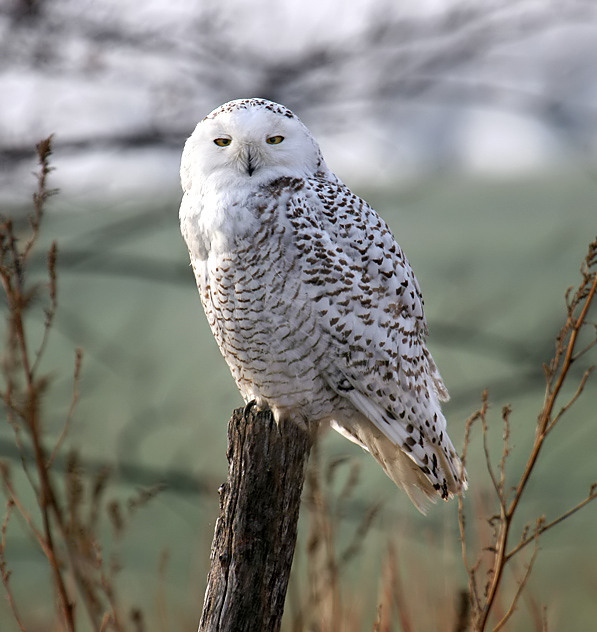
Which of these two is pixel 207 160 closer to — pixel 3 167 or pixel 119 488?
pixel 3 167

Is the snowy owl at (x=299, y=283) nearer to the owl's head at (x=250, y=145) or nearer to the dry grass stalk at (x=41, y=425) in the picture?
the owl's head at (x=250, y=145)

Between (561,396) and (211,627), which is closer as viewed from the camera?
(211,627)

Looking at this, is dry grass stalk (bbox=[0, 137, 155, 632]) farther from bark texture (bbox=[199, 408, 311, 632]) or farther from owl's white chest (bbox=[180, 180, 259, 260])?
owl's white chest (bbox=[180, 180, 259, 260])

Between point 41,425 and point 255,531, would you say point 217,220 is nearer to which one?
point 255,531

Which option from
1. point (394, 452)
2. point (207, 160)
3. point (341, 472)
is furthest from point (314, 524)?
point (341, 472)

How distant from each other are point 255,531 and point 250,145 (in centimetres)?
97

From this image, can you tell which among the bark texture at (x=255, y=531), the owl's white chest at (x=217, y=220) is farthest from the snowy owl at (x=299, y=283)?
the bark texture at (x=255, y=531)

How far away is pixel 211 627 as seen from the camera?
5.88 feet

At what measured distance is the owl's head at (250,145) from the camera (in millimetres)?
1963

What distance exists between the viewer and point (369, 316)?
204 centimetres

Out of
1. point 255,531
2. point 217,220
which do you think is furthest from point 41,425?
point 217,220

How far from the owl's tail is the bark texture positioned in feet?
1.19

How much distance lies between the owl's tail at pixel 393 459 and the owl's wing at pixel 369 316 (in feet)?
0.31

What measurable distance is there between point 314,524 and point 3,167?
89.7 inches
